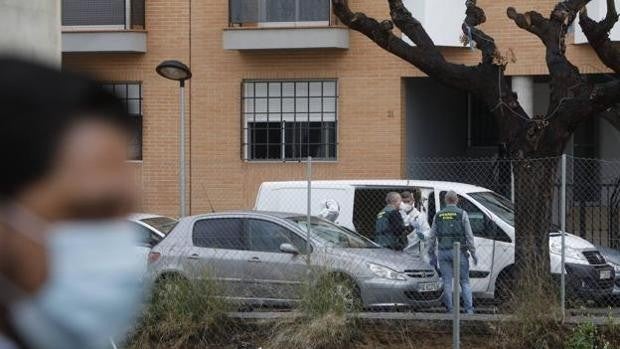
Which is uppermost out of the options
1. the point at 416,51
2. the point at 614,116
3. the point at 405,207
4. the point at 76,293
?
the point at 416,51

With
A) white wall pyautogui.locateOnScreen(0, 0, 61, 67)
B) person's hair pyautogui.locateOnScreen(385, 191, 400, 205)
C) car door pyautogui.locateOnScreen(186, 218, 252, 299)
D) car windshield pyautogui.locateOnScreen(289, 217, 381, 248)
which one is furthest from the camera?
person's hair pyautogui.locateOnScreen(385, 191, 400, 205)

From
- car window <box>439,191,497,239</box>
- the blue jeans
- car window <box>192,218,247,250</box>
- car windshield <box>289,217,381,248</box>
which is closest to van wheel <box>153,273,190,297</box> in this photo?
car window <box>192,218,247,250</box>

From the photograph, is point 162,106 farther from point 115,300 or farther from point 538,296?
point 115,300

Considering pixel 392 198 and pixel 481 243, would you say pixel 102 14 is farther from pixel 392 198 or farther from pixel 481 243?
pixel 481 243

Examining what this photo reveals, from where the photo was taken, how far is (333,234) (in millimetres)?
13289

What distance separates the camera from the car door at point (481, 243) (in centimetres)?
1392

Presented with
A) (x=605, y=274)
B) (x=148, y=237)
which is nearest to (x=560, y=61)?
(x=605, y=274)

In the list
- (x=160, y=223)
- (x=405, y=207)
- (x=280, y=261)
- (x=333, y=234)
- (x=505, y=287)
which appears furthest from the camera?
(x=160, y=223)

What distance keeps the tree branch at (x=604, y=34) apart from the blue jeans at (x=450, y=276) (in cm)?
277

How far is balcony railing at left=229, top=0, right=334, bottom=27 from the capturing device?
2038 cm

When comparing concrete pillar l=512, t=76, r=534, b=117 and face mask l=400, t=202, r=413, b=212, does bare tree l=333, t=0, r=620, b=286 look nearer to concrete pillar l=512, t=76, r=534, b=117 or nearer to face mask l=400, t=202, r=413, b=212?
face mask l=400, t=202, r=413, b=212

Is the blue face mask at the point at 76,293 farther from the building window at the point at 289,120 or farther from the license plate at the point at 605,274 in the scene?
the building window at the point at 289,120

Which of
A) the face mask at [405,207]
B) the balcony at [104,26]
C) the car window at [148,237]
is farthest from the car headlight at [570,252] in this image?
the balcony at [104,26]

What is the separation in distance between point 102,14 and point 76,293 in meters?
20.2
